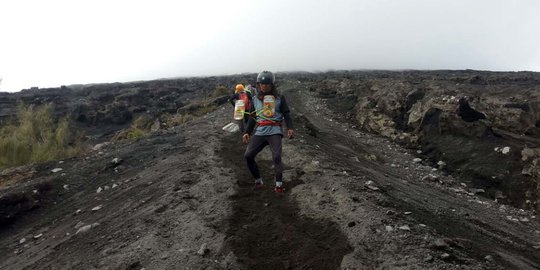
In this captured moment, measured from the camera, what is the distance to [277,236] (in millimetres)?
6852

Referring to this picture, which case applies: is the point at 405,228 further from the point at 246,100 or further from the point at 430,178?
the point at 430,178

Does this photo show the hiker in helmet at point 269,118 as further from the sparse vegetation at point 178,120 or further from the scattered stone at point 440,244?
the sparse vegetation at point 178,120

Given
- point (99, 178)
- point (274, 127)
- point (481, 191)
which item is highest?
point (274, 127)

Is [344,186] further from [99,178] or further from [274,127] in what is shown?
[99,178]

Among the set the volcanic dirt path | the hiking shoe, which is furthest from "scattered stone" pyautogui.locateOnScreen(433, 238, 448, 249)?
the hiking shoe

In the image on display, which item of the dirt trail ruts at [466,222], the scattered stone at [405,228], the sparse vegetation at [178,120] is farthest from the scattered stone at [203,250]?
the sparse vegetation at [178,120]

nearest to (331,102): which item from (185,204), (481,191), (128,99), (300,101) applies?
(300,101)

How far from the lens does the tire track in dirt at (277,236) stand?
19.9ft

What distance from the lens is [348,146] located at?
683 inches

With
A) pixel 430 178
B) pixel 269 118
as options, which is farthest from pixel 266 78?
pixel 430 178

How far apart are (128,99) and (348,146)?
28.9 meters

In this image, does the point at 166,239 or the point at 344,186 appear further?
the point at 344,186

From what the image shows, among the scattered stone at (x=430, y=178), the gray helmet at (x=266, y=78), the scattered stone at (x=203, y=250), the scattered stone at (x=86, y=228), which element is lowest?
the scattered stone at (x=430, y=178)

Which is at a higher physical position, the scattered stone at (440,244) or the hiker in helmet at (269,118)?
the hiker in helmet at (269,118)
